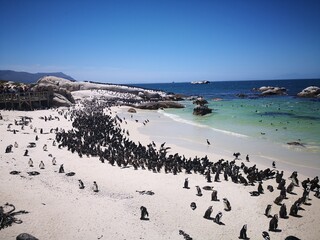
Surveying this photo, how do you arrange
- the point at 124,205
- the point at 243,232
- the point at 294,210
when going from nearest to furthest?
the point at 243,232, the point at 294,210, the point at 124,205

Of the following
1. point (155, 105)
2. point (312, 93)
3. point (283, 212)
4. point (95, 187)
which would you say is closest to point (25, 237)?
point (95, 187)

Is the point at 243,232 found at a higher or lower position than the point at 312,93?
lower

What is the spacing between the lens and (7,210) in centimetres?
1066

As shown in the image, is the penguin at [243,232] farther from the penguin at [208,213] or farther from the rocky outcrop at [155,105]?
the rocky outcrop at [155,105]

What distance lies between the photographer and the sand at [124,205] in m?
10.1

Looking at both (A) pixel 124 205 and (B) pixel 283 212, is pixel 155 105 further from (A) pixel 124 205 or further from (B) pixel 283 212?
(B) pixel 283 212

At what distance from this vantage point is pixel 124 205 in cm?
1201

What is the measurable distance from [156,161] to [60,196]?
703 centimetres

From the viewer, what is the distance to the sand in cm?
1008

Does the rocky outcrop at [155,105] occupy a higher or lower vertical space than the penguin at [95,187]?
higher

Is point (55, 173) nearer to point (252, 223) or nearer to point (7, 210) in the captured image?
point (7, 210)

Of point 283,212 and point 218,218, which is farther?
point 283,212

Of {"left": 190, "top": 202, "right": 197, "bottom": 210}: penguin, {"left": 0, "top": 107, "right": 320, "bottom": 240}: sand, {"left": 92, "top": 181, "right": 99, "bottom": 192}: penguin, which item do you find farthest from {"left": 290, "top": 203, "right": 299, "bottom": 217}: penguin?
{"left": 92, "top": 181, "right": 99, "bottom": 192}: penguin

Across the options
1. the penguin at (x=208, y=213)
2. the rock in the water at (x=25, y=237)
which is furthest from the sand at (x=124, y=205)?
the rock in the water at (x=25, y=237)
